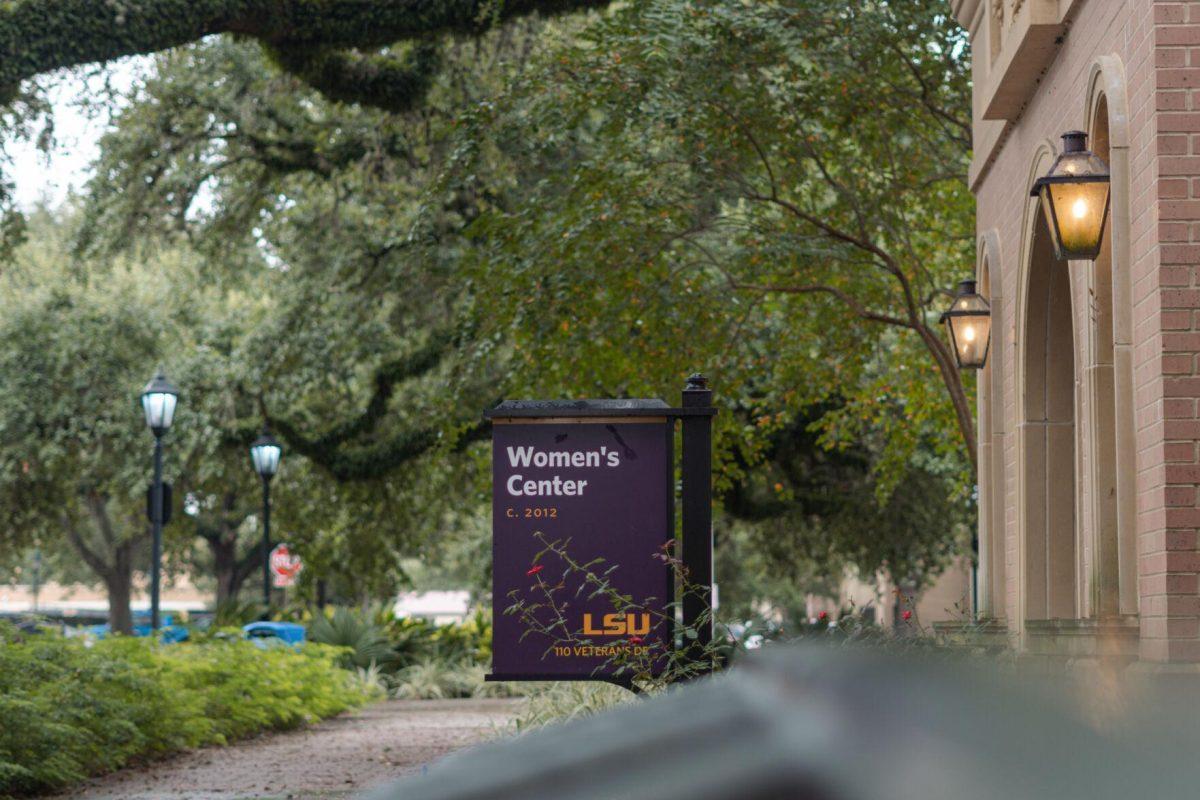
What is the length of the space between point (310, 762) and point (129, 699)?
1593 mm

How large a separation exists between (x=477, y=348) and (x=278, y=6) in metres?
4.19

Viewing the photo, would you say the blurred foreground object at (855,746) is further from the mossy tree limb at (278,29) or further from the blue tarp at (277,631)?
the blue tarp at (277,631)

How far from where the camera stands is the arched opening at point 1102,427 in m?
8.11

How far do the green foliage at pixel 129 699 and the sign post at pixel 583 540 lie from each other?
362 cm

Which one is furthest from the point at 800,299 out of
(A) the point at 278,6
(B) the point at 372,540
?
(B) the point at 372,540

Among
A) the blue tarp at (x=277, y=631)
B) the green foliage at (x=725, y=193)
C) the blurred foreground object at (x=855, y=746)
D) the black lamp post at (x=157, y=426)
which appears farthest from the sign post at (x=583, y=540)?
the blue tarp at (x=277, y=631)

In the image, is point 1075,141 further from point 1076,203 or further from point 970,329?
point 970,329

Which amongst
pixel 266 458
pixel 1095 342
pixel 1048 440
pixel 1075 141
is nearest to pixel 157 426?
pixel 266 458

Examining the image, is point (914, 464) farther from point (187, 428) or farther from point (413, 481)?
point (187, 428)

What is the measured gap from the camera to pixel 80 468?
107 feet

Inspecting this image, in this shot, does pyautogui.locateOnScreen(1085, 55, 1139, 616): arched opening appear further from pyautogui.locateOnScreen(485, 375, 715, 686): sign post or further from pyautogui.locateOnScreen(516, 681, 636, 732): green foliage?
pyautogui.locateOnScreen(516, 681, 636, 732): green foliage

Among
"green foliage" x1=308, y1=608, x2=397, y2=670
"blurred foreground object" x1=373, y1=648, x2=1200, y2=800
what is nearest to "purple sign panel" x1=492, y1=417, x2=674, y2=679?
"blurred foreground object" x1=373, y1=648, x2=1200, y2=800

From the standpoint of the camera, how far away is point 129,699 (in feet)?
43.0

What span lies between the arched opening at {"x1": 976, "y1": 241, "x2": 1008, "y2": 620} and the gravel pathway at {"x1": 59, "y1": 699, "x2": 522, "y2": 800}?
450cm
